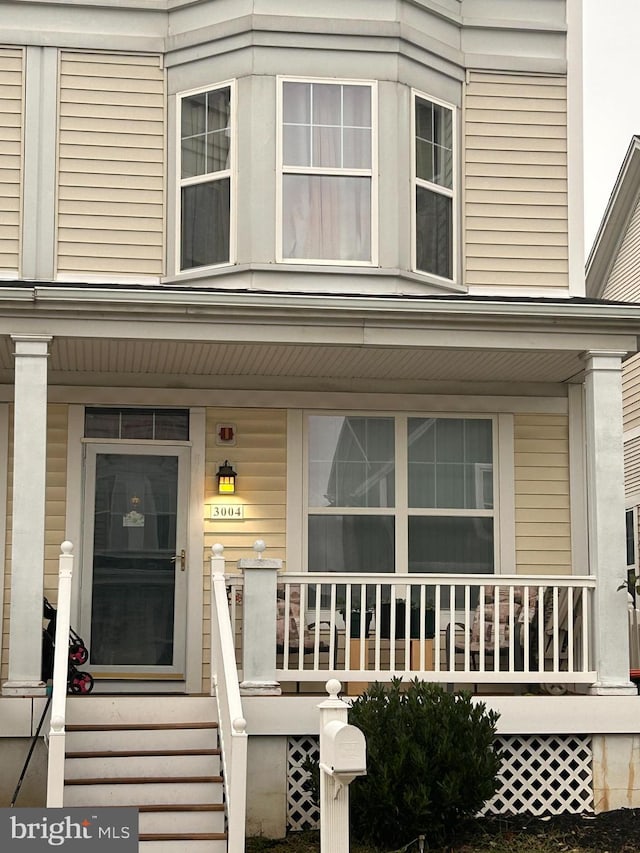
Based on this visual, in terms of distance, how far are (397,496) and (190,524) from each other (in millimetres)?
1826

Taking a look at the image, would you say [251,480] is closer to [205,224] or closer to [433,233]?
[205,224]

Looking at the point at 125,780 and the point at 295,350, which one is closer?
the point at 125,780

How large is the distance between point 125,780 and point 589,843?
312 cm

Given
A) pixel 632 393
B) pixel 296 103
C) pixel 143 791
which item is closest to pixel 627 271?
pixel 632 393

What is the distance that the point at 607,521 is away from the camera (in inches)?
356

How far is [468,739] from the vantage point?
771 cm

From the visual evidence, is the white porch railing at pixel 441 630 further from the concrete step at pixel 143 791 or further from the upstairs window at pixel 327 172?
the upstairs window at pixel 327 172

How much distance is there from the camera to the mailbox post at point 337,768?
19.2ft

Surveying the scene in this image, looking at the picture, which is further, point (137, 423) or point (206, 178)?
point (137, 423)

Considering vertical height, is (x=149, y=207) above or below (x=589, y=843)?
above

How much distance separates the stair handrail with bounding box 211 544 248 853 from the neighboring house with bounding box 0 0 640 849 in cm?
167

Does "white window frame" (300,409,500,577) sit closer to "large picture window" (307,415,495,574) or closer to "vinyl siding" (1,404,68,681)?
"large picture window" (307,415,495,574)

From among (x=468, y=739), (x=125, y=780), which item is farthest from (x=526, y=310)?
(x=125, y=780)

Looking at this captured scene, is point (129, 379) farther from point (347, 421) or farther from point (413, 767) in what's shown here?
point (413, 767)
